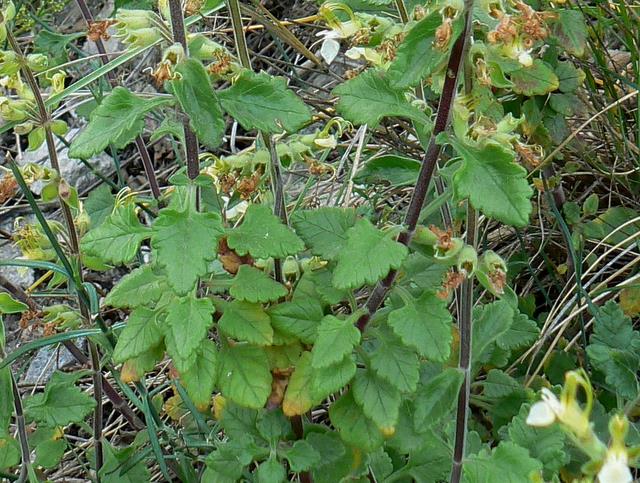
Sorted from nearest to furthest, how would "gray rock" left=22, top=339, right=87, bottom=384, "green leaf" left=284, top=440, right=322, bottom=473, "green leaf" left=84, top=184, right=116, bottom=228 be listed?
"green leaf" left=284, top=440, right=322, bottom=473 < "green leaf" left=84, top=184, right=116, bottom=228 < "gray rock" left=22, top=339, right=87, bottom=384

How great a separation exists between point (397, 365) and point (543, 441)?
40cm

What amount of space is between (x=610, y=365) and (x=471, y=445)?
0.35 meters

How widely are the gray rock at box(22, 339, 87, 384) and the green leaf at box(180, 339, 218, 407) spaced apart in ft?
4.50

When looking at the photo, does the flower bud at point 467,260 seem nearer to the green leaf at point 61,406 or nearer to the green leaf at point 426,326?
the green leaf at point 426,326

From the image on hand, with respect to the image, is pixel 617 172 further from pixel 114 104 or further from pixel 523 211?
pixel 114 104

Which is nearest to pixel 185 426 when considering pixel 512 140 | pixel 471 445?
pixel 471 445

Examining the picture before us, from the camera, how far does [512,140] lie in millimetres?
1184

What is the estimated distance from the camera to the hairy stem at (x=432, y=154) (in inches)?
44.1

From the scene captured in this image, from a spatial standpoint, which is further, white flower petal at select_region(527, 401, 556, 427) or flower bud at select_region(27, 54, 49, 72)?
flower bud at select_region(27, 54, 49, 72)

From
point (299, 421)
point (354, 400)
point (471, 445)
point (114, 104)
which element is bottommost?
point (471, 445)

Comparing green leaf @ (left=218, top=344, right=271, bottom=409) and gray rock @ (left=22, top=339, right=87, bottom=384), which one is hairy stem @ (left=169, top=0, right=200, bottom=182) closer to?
green leaf @ (left=218, top=344, right=271, bottom=409)

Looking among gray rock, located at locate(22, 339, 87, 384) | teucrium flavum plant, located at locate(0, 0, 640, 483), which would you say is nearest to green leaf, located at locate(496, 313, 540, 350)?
teucrium flavum plant, located at locate(0, 0, 640, 483)

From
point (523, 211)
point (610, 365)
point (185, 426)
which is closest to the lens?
point (523, 211)

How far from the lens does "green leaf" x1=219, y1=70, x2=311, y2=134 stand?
4.07ft
